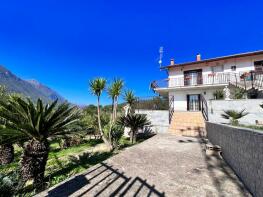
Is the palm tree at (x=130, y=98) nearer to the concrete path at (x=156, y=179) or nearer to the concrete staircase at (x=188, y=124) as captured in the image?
the concrete staircase at (x=188, y=124)

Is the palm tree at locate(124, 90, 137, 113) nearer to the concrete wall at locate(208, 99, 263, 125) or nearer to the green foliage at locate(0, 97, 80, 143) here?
the concrete wall at locate(208, 99, 263, 125)

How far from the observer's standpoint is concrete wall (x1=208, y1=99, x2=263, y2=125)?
1298 cm

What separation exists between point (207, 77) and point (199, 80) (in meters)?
0.95

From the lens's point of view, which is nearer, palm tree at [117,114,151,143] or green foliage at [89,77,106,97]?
palm tree at [117,114,151,143]

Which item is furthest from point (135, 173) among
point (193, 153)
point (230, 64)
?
point (230, 64)

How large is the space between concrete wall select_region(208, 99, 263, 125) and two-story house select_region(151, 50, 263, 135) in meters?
2.60

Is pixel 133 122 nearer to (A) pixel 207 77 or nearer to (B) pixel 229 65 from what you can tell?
(A) pixel 207 77

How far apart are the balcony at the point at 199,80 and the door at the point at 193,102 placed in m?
1.57

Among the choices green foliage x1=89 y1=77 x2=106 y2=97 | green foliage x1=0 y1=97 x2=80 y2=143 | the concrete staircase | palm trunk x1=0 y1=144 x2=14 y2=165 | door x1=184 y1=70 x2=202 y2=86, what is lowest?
palm trunk x1=0 y1=144 x2=14 y2=165

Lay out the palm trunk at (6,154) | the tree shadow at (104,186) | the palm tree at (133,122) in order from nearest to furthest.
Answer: the tree shadow at (104,186) < the palm trunk at (6,154) < the palm tree at (133,122)

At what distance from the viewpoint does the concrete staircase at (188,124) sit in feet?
45.4

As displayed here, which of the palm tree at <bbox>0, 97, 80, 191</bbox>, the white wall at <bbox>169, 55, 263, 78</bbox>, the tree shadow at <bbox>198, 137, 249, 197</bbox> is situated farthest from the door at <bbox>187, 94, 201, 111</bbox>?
the palm tree at <bbox>0, 97, 80, 191</bbox>

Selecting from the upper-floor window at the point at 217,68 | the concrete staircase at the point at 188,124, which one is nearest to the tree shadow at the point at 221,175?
the concrete staircase at the point at 188,124

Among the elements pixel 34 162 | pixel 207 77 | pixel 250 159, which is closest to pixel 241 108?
pixel 207 77
